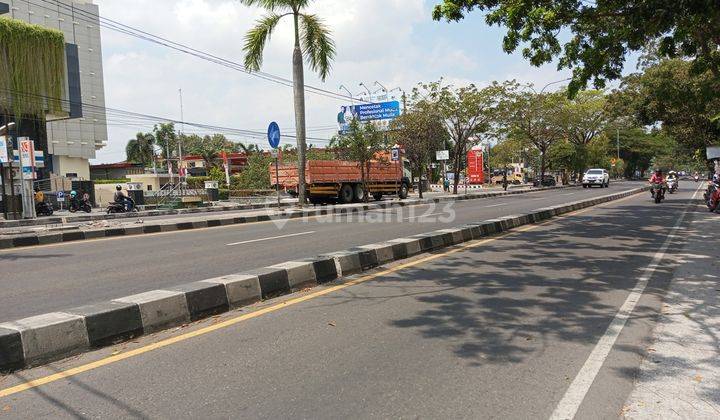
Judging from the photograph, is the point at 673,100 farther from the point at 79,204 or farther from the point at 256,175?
the point at 256,175

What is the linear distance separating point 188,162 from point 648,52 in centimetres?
7026

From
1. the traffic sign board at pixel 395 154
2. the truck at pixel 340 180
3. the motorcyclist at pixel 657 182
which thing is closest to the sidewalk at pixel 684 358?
the motorcyclist at pixel 657 182

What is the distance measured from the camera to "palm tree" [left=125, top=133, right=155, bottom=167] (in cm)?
7944

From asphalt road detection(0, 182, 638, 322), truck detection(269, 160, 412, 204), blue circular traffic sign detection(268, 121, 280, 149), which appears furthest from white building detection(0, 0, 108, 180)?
asphalt road detection(0, 182, 638, 322)

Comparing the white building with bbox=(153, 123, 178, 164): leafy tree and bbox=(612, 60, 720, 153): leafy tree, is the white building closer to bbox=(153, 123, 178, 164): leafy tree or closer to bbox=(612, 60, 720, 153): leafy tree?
bbox=(153, 123, 178, 164): leafy tree

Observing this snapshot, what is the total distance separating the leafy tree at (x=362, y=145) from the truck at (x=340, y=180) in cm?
38

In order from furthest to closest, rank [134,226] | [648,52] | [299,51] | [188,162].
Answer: [188,162] < [648,52] < [299,51] < [134,226]

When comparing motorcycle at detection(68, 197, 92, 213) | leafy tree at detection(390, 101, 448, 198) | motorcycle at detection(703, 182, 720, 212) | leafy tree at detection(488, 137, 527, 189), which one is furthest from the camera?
leafy tree at detection(488, 137, 527, 189)

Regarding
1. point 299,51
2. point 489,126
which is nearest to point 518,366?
point 299,51

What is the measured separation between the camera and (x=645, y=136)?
7700 cm

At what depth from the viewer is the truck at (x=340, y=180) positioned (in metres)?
26.4

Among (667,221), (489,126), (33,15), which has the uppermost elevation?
(33,15)

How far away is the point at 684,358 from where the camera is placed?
4258 millimetres

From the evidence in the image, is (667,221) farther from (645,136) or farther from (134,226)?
(645,136)
